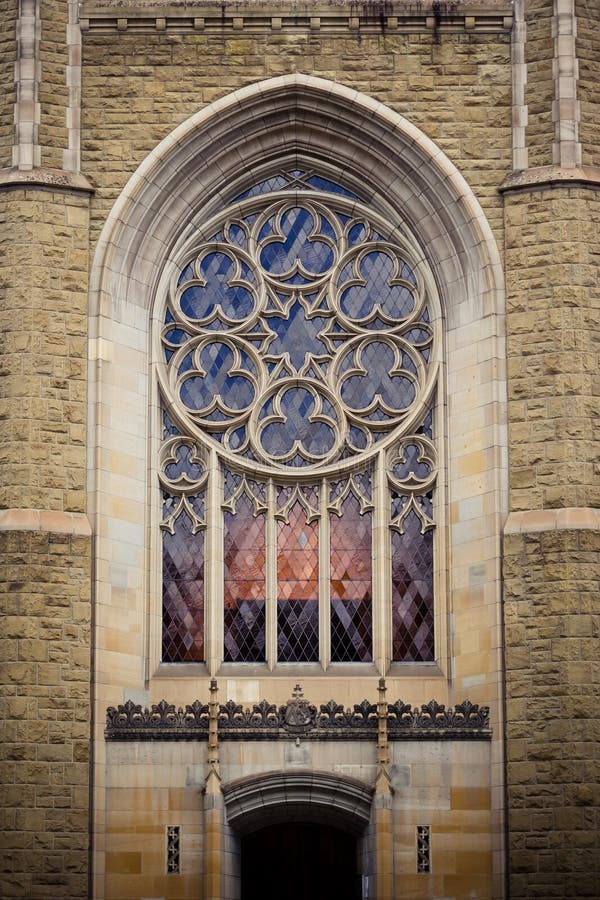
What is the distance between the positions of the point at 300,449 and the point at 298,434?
0.23 meters

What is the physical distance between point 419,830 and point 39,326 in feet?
22.5

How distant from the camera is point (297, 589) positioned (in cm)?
2688

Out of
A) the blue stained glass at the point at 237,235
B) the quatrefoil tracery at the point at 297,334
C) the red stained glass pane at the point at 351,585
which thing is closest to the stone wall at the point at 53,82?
the quatrefoil tracery at the point at 297,334

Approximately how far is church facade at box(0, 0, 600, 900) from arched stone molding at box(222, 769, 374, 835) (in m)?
0.03

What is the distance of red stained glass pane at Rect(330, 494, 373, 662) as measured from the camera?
87.6 feet

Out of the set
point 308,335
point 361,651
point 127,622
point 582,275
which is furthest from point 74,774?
point 582,275

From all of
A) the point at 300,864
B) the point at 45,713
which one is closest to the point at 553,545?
the point at 300,864

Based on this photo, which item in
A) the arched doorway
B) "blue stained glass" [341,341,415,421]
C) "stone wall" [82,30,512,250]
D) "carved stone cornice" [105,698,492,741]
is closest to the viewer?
the arched doorway

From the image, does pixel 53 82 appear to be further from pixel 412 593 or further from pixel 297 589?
pixel 412 593

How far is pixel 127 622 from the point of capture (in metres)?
26.2

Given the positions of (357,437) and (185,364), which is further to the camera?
(185,364)

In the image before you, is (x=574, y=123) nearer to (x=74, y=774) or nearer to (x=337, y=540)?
(x=337, y=540)

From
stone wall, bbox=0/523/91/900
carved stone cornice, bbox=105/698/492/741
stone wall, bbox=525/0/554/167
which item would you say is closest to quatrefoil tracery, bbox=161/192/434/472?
stone wall, bbox=525/0/554/167

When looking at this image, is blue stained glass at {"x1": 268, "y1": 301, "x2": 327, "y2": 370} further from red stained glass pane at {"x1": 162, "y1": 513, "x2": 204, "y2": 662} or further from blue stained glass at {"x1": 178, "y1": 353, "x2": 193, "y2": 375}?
red stained glass pane at {"x1": 162, "y1": 513, "x2": 204, "y2": 662}
